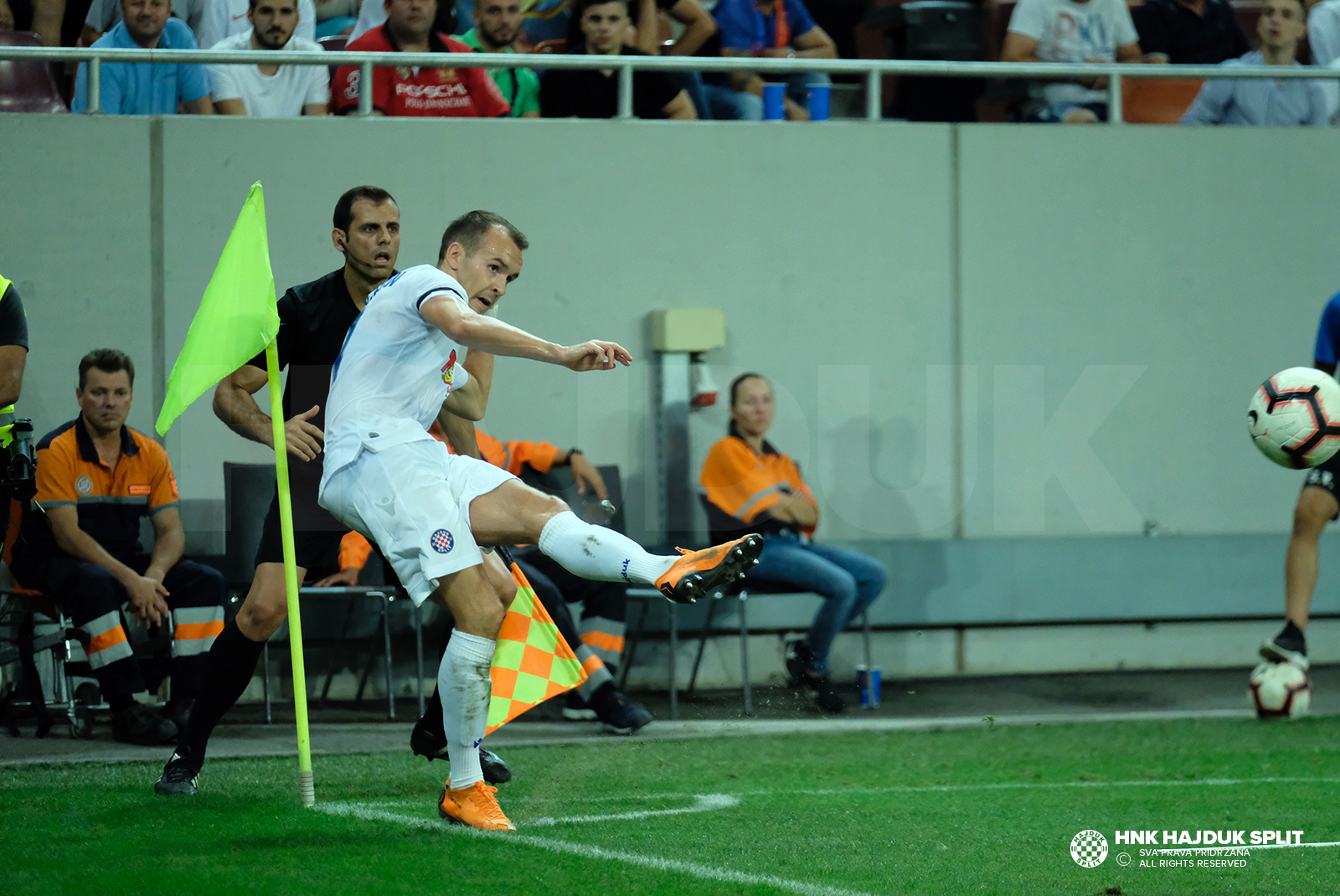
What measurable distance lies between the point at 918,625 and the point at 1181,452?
7.17 ft

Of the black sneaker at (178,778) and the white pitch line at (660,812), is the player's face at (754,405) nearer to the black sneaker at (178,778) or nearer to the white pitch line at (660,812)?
the white pitch line at (660,812)

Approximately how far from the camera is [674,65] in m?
8.94

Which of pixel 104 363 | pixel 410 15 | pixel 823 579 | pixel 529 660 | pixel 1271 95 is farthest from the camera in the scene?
pixel 1271 95

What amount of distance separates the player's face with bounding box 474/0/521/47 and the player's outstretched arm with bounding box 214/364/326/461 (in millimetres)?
4048

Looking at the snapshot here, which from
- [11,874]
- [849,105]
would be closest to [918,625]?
[849,105]

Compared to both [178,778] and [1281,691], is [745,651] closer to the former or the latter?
[1281,691]

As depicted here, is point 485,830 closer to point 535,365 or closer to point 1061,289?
point 535,365

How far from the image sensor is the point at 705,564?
443 centimetres

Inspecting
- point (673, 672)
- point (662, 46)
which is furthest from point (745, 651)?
point (662, 46)

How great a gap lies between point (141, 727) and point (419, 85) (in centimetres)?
411

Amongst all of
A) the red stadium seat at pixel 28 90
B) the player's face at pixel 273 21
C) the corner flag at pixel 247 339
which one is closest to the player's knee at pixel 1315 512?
the corner flag at pixel 247 339

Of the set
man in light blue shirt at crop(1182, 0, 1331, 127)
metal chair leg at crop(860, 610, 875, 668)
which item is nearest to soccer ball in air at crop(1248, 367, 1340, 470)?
metal chair leg at crop(860, 610, 875, 668)

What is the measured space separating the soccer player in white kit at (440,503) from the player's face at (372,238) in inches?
27.5

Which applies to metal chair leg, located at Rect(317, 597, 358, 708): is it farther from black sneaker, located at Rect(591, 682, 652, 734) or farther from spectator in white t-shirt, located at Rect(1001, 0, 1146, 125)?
spectator in white t-shirt, located at Rect(1001, 0, 1146, 125)
